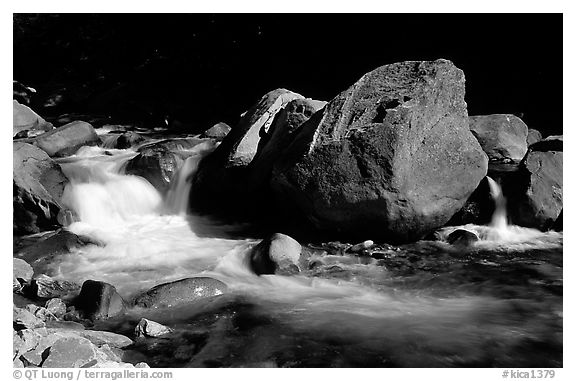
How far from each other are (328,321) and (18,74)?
20238mm

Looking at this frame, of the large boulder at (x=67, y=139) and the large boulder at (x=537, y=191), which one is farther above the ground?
the large boulder at (x=67, y=139)

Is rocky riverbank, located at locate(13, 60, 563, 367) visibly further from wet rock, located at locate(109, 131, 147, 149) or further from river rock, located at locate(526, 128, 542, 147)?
wet rock, located at locate(109, 131, 147, 149)

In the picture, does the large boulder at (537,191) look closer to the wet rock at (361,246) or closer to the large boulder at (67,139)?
the wet rock at (361,246)

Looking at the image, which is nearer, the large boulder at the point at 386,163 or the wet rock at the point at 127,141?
the large boulder at the point at 386,163

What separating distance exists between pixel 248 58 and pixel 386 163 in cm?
1008

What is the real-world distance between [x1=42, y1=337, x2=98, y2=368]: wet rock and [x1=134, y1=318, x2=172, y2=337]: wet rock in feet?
2.20

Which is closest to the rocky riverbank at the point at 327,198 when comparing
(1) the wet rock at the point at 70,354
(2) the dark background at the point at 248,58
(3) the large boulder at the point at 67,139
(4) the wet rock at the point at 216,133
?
(1) the wet rock at the point at 70,354

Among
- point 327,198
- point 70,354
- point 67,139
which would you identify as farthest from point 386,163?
point 67,139

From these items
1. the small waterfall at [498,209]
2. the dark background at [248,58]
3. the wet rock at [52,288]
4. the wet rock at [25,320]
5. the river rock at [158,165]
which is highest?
the dark background at [248,58]

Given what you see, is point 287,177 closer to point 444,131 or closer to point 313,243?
point 313,243

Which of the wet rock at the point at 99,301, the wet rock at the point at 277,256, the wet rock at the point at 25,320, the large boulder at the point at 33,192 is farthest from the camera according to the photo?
the large boulder at the point at 33,192

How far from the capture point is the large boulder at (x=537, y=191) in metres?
7.32

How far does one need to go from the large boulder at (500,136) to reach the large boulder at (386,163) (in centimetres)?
161

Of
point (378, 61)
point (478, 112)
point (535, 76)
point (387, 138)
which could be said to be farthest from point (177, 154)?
point (535, 76)
